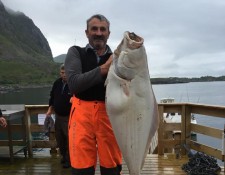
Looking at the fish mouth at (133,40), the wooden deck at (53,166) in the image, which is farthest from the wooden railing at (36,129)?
the fish mouth at (133,40)

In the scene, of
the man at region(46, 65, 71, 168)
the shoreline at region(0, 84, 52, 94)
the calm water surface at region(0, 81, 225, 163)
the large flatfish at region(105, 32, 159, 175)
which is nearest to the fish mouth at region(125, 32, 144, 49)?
the large flatfish at region(105, 32, 159, 175)

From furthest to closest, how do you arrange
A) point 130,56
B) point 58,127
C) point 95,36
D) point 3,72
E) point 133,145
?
point 3,72, point 58,127, point 95,36, point 133,145, point 130,56

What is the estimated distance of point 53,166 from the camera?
6.23 metres

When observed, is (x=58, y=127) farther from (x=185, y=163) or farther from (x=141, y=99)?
(x=141, y=99)

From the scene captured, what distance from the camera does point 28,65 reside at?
133 metres

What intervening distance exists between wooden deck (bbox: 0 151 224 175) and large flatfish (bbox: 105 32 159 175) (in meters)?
3.27

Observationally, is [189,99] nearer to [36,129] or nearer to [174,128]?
[174,128]

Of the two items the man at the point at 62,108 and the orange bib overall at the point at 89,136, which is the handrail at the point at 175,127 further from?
the orange bib overall at the point at 89,136

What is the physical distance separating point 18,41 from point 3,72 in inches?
2125

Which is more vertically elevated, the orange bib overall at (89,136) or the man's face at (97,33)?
the man's face at (97,33)

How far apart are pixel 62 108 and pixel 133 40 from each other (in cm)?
370

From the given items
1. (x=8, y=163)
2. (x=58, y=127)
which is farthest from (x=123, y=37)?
(x=8, y=163)

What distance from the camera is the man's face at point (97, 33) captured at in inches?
109

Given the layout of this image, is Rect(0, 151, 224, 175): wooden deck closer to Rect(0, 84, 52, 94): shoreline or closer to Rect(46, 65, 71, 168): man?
Rect(46, 65, 71, 168): man
